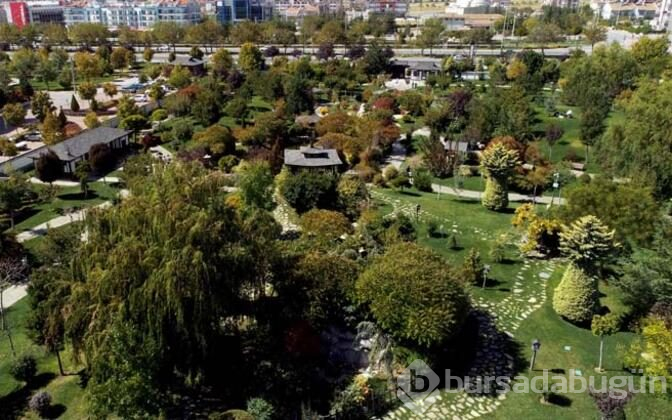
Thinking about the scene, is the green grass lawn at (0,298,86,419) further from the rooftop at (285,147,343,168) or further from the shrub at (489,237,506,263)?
the rooftop at (285,147,343,168)

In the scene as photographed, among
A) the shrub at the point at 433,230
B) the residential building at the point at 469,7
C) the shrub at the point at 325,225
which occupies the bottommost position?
the shrub at the point at 433,230

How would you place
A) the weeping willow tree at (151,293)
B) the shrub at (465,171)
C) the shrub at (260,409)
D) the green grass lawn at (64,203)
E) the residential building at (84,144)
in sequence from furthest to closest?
the shrub at (465,171) < the residential building at (84,144) < the green grass lawn at (64,203) < the shrub at (260,409) < the weeping willow tree at (151,293)

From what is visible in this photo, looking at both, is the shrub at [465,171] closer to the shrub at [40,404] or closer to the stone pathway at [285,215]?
the stone pathway at [285,215]

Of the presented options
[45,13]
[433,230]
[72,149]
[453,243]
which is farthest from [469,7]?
[453,243]

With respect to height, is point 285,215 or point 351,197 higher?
point 351,197

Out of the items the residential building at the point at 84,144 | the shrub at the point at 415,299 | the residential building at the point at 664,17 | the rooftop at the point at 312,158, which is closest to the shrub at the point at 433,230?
the shrub at the point at 415,299

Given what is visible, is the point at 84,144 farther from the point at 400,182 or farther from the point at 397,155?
the point at 397,155
